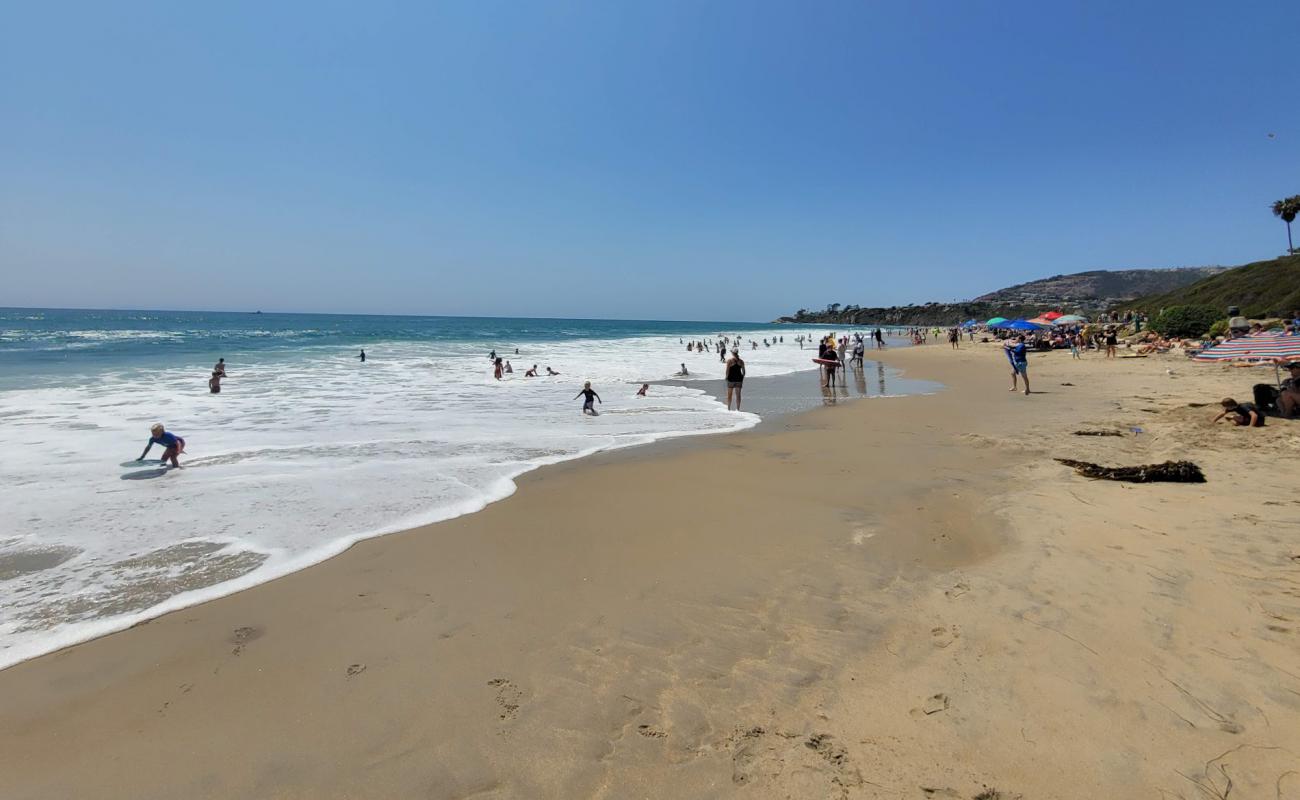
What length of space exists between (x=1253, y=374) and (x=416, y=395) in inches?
993

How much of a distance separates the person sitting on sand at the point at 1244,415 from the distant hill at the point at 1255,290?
3259 centimetres

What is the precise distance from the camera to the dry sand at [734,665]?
2572 mm

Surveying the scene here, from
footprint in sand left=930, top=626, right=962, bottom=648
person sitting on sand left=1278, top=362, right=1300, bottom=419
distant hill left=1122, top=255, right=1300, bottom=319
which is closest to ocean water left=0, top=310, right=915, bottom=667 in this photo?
footprint in sand left=930, top=626, right=962, bottom=648

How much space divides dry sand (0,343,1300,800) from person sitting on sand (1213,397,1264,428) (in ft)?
13.4

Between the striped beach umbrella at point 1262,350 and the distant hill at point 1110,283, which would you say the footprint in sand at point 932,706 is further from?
Answer: the distant hill at point 1110,283

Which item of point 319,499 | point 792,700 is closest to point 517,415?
point 319,499

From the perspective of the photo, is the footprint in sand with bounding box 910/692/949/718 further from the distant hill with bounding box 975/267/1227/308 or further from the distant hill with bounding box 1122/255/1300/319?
the distant hill with bounding box 975/267/1227/308

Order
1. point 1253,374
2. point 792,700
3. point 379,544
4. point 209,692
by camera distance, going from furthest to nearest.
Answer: point 1253,374
point 379,544
point 209,692
point 792,700

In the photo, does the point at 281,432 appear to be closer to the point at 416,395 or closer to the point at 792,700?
the point at 416,395

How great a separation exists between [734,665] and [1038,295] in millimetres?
159605

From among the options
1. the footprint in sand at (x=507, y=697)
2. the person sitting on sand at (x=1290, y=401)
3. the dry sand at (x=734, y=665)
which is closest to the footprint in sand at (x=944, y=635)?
the dry sand at (x=734, y=665)

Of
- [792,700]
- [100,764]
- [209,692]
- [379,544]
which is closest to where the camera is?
[100,764]

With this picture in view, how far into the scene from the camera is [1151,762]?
2482 mm

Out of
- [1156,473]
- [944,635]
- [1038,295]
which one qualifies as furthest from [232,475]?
[1038,295]
